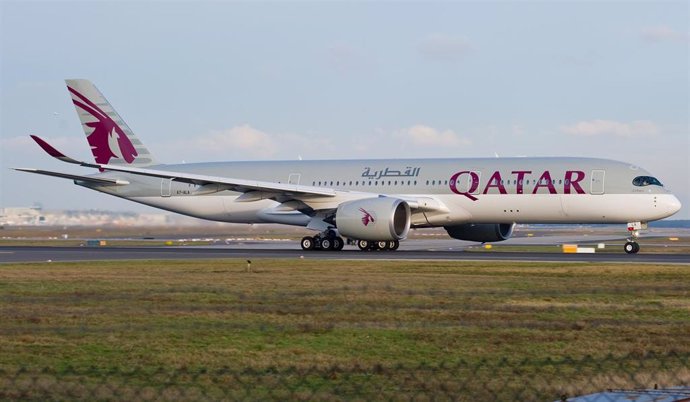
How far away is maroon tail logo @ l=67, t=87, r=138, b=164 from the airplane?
169 cm

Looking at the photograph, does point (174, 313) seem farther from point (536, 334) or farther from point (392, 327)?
point (536, 334)

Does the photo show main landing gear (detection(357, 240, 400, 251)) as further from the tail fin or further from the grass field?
the grass field

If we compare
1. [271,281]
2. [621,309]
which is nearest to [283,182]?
[271,281]

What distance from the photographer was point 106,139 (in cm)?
5631

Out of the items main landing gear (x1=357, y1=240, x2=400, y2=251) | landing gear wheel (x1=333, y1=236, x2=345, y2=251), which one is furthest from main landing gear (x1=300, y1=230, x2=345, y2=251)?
main landing gear (x1=357, y1=240, x2=400, y2=251)

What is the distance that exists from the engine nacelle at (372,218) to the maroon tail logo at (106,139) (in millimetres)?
15625

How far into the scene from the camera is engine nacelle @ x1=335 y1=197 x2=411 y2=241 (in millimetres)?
44562

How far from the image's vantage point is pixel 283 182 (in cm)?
5219

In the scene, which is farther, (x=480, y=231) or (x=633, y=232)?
(x=480, y=231)

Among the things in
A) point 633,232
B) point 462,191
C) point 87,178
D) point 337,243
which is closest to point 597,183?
point 633,232

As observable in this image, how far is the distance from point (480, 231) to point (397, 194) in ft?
14.6

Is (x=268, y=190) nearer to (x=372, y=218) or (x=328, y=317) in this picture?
(x=372, y=218)

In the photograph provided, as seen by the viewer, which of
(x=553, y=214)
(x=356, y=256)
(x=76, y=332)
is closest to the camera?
(x=76, y=332)

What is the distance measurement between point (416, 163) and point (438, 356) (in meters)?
35.2
